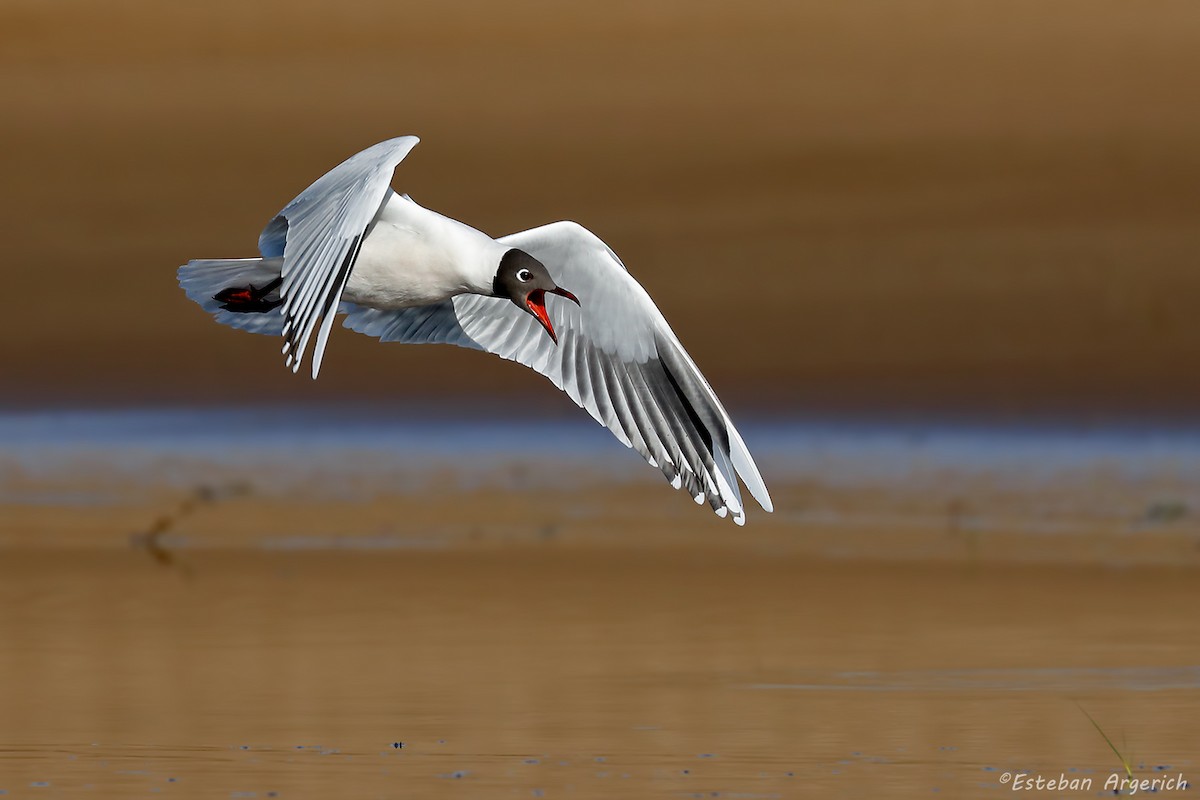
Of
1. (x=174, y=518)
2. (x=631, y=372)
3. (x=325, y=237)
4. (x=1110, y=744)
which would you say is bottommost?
(x=174, y=518)

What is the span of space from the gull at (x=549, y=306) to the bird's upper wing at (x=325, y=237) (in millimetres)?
32

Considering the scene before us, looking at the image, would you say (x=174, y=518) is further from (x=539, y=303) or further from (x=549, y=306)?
(x=539, y=303)

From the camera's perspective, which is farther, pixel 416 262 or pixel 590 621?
pixel 590 621

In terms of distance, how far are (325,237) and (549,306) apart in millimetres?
1823

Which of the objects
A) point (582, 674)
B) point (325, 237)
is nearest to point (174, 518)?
point (582, 674)

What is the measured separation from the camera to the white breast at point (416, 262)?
10562mm

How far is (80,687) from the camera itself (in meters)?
10.6

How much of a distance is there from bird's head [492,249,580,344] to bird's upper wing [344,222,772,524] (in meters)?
0.19

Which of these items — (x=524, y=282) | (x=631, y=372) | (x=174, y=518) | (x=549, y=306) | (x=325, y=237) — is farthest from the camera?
(x=174, y=518)

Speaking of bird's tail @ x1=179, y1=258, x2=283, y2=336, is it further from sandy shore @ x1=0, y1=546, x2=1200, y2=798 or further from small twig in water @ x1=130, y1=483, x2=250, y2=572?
small twig in water @ x1=130, y1=483, x2=250, y2=572

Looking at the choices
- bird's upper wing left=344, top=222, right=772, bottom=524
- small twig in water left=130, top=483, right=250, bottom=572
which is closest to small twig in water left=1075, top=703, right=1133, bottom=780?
bird's upper wing left=344, top=222, right=772, bottom=524

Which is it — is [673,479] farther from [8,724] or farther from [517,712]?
[8,724]

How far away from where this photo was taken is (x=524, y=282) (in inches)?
416

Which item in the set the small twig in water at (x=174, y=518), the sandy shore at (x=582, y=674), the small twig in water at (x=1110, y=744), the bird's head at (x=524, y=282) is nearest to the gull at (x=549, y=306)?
the bird's head at (x=524, y=282)
